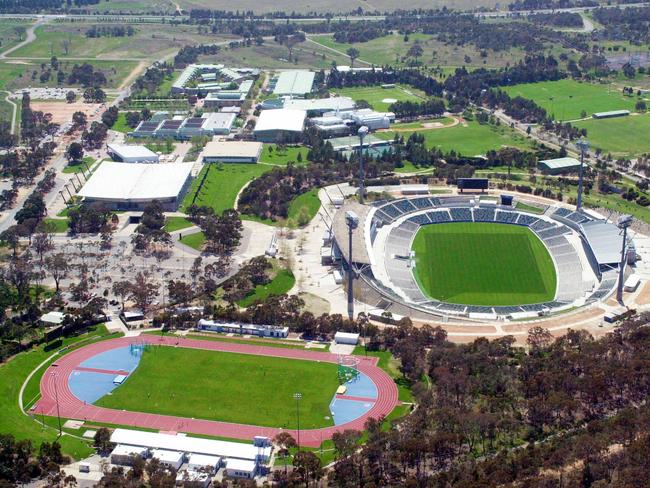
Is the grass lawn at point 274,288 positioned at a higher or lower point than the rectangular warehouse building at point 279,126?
lower

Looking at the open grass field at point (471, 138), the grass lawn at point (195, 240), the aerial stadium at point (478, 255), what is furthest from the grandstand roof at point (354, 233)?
the open grass field at point (471, 138)

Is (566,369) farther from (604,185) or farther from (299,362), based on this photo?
(604,185)

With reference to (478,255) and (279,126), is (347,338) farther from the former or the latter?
(279,126)

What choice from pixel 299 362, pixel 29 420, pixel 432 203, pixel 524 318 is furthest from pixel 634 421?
pixel 432 203

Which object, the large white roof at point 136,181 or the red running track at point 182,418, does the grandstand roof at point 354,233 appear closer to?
the red running track at point 182,418

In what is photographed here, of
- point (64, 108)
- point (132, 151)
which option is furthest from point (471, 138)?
point (64, 108)

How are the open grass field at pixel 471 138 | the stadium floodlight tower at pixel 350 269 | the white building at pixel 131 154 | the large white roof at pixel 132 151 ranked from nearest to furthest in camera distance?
the stadium floodlight tower at pixel 350 269, the white building at pixel 131 154, the large white roof at pixel 132 151, the open grass field at pixel 471 138
